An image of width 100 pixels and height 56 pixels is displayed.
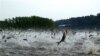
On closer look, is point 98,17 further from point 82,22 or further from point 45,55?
point 45,55

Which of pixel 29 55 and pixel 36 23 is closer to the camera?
pixel 29 55

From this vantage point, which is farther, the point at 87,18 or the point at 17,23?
the point at 17,23

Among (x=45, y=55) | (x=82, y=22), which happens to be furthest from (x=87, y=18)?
(x=45, y=55)

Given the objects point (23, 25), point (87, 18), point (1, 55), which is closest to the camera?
point (1, 55)

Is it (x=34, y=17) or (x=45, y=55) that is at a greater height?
(x=34, y=17)

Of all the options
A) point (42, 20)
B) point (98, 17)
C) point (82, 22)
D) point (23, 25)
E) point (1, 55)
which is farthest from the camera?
point (42, 20)

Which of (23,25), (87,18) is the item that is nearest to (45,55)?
(87,18)

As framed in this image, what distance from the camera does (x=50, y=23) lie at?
66188mm

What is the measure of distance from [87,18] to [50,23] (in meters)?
20.1

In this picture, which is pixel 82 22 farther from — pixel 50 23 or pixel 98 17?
pixel 50 23

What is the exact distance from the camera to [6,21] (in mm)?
63781

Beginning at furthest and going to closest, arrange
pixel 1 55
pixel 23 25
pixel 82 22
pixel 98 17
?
pixel 23 25 < pixel 98 17 < pixel 82 22 < pixel 1 55

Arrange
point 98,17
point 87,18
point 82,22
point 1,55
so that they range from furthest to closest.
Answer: point 98,17, point 87,18, point 82,22, point 1,55

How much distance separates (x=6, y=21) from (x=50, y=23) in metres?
9.58
